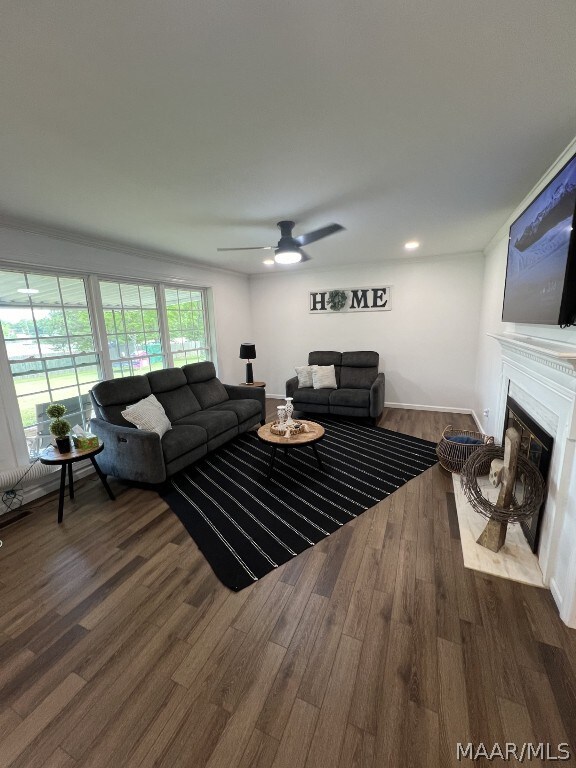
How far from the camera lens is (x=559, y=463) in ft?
5.54

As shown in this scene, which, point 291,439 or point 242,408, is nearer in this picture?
point 291,439

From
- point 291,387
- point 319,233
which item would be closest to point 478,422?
point 291,387

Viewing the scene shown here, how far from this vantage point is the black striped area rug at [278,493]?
213 centimetres

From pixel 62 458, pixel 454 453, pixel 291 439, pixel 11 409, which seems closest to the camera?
pixel 62 458

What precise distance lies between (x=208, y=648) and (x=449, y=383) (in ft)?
15.5

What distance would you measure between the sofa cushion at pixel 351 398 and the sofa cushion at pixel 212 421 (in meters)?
1.56

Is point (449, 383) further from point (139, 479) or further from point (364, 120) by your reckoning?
point (139, 479)

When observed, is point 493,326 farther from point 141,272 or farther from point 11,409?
point 11,409

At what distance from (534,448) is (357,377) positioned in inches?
118

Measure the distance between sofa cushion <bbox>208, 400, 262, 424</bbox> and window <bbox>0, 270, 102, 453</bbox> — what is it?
5.04 ft

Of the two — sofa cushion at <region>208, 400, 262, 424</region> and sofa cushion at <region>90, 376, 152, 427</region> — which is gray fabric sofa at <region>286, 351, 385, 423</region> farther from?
sofa cushion at <region>90, 376, 152, 427</region>

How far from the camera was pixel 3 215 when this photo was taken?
259 centimetres

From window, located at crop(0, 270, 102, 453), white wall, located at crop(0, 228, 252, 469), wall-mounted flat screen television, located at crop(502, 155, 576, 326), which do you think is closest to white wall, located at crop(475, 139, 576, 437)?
wall-mounted flat screen television, located at crop(502, 155, 576, 326)

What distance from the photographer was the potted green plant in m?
2.61
